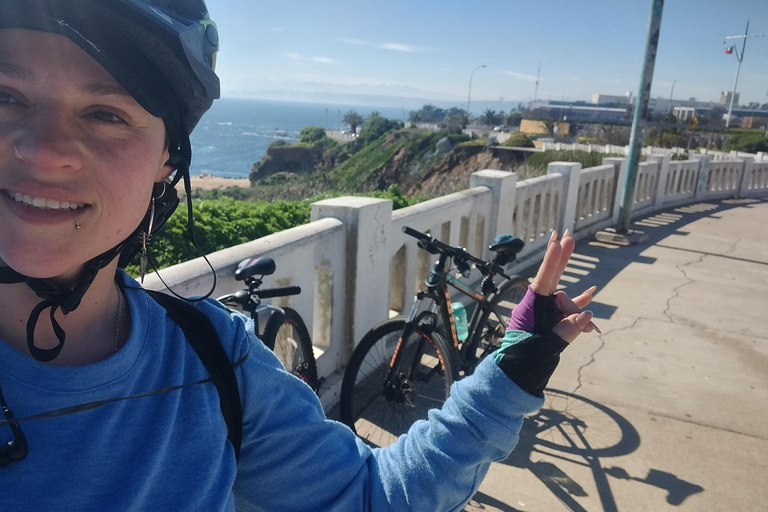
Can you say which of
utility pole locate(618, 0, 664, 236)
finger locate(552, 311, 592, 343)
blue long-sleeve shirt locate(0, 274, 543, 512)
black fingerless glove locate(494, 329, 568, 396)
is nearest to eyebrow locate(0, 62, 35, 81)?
blue long-sleeve shirt locate(0, 274, 543, 512)

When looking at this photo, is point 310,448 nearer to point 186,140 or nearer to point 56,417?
point 56,417

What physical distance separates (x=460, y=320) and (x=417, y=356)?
1.30ft

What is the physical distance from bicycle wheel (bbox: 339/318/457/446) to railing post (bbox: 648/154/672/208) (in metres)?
10.7

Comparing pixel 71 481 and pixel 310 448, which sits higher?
pixel 71 481

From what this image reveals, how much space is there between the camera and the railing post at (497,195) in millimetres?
6703

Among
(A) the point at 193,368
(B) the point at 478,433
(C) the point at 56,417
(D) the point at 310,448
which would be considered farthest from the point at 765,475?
(C) the point at 56,417

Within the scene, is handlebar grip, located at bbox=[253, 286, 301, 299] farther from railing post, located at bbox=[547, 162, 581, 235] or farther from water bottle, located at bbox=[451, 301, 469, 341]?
railing post, located at bbox=[547, 162, 581, 235]

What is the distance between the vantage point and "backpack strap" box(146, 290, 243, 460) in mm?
1258

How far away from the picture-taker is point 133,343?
3.86 feet

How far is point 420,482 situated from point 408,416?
2.70 metres

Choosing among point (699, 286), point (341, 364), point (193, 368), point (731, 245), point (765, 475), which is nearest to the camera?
point (193, 368)

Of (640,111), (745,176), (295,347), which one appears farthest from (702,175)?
(295,347)

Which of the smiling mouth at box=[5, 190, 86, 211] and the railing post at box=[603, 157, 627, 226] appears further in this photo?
the railing post at box=[603, 157, 627, 226]

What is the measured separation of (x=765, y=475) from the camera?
3.61 meters
